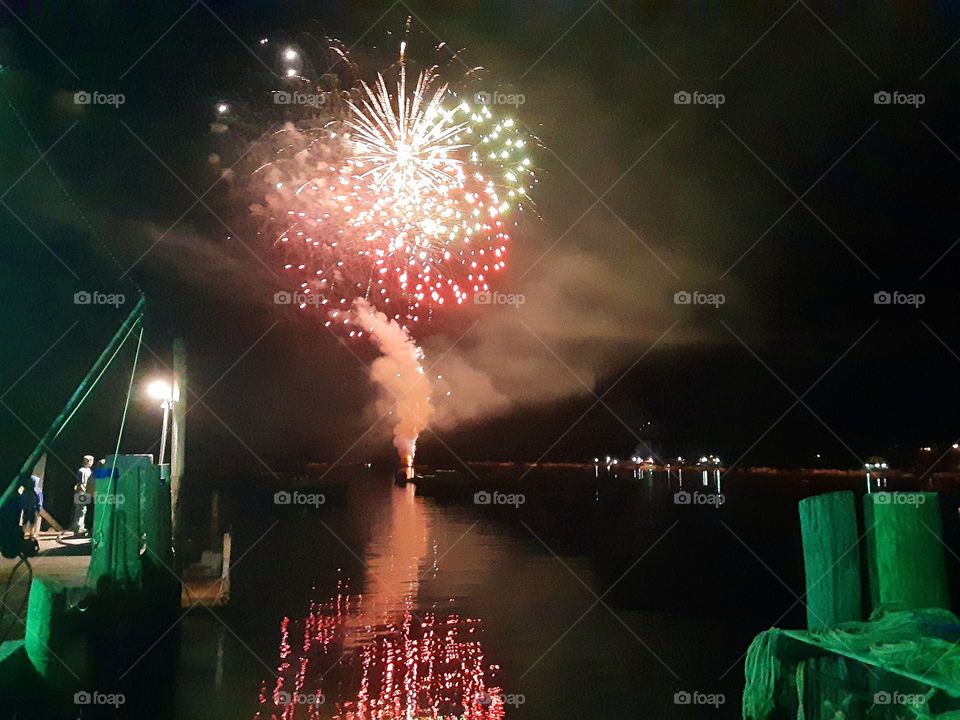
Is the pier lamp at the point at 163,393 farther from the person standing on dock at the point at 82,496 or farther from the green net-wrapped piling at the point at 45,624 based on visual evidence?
the green net-wrapped piling at the point at 45,624

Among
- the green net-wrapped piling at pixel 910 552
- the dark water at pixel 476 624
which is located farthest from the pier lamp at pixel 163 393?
the green net-wrapped piling at pixel 910 552

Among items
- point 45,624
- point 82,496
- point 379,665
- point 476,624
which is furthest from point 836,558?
point 82,496

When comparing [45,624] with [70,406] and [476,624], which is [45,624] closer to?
[70,406]

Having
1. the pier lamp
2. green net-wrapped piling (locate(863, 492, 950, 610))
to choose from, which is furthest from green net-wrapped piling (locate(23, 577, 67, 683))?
green net-wrapped piling (locate(863, 492, 950, 610))

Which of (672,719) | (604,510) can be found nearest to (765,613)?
(672,719)

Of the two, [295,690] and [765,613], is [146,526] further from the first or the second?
[765,613]

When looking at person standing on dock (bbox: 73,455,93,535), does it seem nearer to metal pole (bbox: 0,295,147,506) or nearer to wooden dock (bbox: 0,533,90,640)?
wooden dock (bbox: 0,533,90,640)

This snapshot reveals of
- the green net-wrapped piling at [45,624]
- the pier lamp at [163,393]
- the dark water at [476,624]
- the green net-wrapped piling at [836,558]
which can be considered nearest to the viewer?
the green net-wrapped piling at [836,558]
